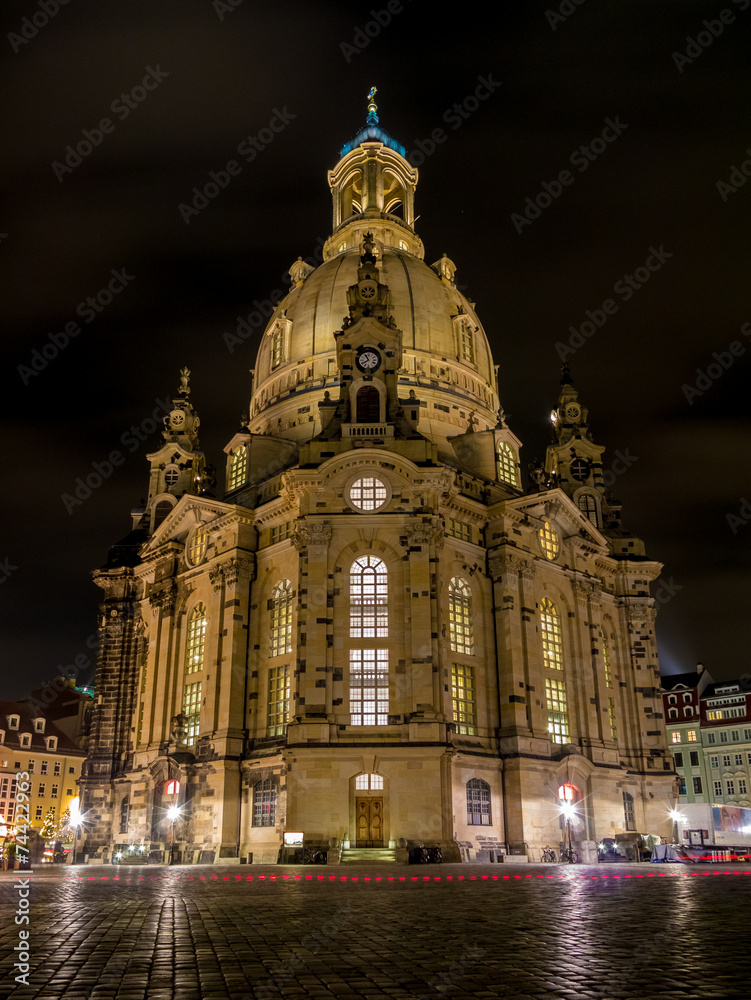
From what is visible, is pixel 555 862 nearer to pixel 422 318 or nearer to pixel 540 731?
pixel 540 731

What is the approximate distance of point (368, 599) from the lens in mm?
54219

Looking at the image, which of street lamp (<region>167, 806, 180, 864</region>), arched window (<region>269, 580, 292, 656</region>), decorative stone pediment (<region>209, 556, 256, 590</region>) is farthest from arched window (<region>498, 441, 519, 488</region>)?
street lamp (<region>167, 806, 180, 864</region>)

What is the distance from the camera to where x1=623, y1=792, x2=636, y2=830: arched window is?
220 ft

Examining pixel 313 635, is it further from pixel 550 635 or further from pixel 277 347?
pixel 277 347

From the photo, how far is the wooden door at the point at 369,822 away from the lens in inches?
1922

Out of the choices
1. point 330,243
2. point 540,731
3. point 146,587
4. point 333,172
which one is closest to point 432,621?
point 540,731

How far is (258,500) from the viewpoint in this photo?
6425 centimetres

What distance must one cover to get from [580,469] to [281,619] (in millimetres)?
35783

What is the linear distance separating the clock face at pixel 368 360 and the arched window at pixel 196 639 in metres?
20.5

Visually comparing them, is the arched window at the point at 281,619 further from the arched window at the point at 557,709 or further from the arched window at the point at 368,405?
the arched window at the point at 557,709

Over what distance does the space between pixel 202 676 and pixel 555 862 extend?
1026 inches

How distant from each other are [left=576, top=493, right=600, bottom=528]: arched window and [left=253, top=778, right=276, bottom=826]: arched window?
38.6 metres

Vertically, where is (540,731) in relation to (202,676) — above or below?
below

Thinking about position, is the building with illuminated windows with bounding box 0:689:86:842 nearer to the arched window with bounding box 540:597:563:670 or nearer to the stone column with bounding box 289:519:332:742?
the stone column with bounding box 289:519:332:742
